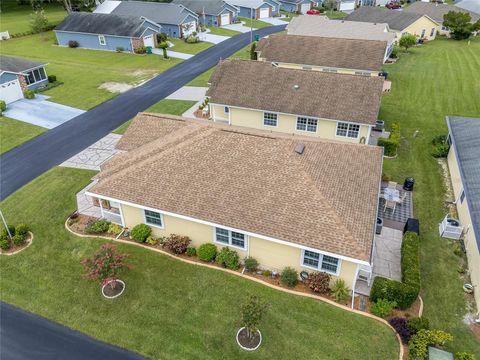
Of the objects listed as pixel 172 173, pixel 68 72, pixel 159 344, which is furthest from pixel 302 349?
pixel 68 72

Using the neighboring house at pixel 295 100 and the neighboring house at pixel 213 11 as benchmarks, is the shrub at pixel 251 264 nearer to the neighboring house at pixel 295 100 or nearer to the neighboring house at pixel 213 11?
the neighboring house at pixel 295 100

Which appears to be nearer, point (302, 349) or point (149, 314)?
point (302, 349)

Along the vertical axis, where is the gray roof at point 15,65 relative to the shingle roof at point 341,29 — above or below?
below

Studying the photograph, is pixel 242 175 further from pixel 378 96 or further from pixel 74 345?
pixel 378 96

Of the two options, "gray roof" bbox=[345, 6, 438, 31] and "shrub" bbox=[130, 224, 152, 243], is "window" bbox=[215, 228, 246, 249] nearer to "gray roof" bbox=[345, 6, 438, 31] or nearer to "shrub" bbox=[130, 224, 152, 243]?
"shrub" bbox=[130, 224, 152, 243]

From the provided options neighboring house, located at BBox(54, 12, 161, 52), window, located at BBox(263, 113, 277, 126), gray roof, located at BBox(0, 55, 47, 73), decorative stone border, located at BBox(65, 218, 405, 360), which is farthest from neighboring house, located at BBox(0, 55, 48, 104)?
window, located at BBox(263, 113, 277, 126)

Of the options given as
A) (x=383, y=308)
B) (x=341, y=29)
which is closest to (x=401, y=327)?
(x=383, y=308)

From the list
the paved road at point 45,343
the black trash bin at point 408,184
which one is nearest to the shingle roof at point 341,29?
the black trash bin at point 408,184
